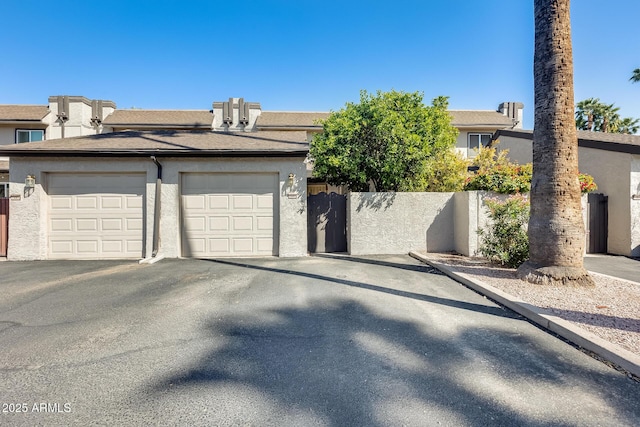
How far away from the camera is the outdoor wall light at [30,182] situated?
8422mm

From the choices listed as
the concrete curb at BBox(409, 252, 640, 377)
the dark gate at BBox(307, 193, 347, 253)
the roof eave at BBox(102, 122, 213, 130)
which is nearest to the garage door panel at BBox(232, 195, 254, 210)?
the dark gate at BBox(307, 193, 347, 253)

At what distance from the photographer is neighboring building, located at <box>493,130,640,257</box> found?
9086 mm

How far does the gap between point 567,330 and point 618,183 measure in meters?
9.32

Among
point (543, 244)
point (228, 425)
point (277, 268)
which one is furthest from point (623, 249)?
point (228, 425)

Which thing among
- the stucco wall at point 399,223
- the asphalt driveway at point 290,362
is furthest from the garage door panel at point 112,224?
the stucco wall at point 399,223

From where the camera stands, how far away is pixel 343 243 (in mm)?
9820

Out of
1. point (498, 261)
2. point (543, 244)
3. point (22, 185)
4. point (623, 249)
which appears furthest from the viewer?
point (623, 249)

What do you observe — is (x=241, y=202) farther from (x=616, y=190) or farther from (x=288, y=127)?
(x=616, y=190)

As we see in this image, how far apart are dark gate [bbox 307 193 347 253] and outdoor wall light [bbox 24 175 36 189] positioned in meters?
8.16

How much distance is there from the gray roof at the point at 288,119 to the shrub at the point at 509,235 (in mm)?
13133

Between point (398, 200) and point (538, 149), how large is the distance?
4.07m

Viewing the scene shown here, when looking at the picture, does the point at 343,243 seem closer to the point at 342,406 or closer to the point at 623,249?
the point at 342,406

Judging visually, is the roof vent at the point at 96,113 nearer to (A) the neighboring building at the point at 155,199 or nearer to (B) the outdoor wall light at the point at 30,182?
(A) the neighboring building at the point at 155,199

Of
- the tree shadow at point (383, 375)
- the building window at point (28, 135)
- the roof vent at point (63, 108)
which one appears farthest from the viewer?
the roof vent at point (63, 108)
